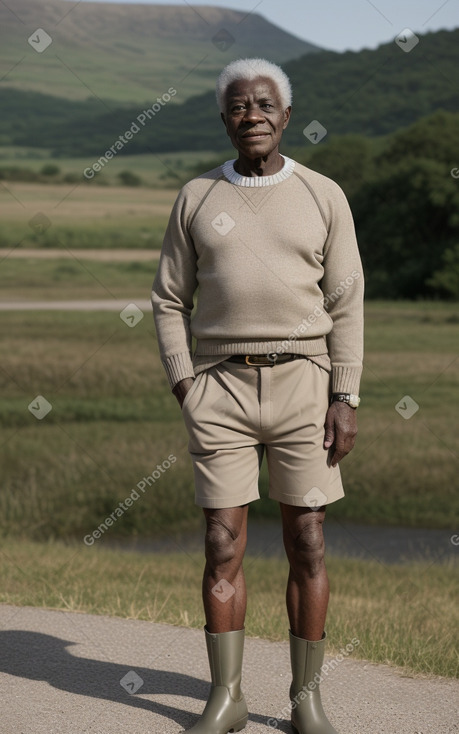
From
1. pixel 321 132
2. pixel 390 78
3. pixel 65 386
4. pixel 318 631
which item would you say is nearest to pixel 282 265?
pixel 318 631

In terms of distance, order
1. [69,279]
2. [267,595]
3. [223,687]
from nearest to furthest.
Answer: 1. [223,687]
2. [267,595]
3. [69,279]

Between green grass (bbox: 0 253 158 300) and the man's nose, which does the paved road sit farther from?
green grass (bbox: 0 253 158 300)

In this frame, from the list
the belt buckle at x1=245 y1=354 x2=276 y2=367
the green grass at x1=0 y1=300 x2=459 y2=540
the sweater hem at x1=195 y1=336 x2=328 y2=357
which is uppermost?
the sweater hem at x1=195 y1=336 x2=328 y2=357

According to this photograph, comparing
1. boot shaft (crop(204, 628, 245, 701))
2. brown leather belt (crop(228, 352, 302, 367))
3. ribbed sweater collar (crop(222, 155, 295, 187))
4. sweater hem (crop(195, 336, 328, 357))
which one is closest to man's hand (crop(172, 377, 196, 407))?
sweater hem (crop(195, 336, 328, 357))

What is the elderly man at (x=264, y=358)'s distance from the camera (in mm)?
3705

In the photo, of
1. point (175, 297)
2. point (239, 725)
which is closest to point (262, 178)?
point (175, 297)

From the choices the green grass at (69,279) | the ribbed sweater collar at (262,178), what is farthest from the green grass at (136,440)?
the green grass at (69,279)

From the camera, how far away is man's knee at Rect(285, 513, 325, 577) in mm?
3768

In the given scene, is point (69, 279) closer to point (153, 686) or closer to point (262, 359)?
point (153, 686)

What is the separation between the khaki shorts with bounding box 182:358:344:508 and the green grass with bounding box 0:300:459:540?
7.72 m

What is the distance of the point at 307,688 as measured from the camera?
3.88 meters

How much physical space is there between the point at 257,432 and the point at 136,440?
13345mm

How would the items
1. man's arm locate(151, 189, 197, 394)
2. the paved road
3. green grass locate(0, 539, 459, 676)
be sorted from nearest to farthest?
man's arm locate(151, 189, 197, 394)
the paved road
green grass locate(0, 539, 459, 676)

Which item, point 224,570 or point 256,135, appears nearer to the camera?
point 256,135
